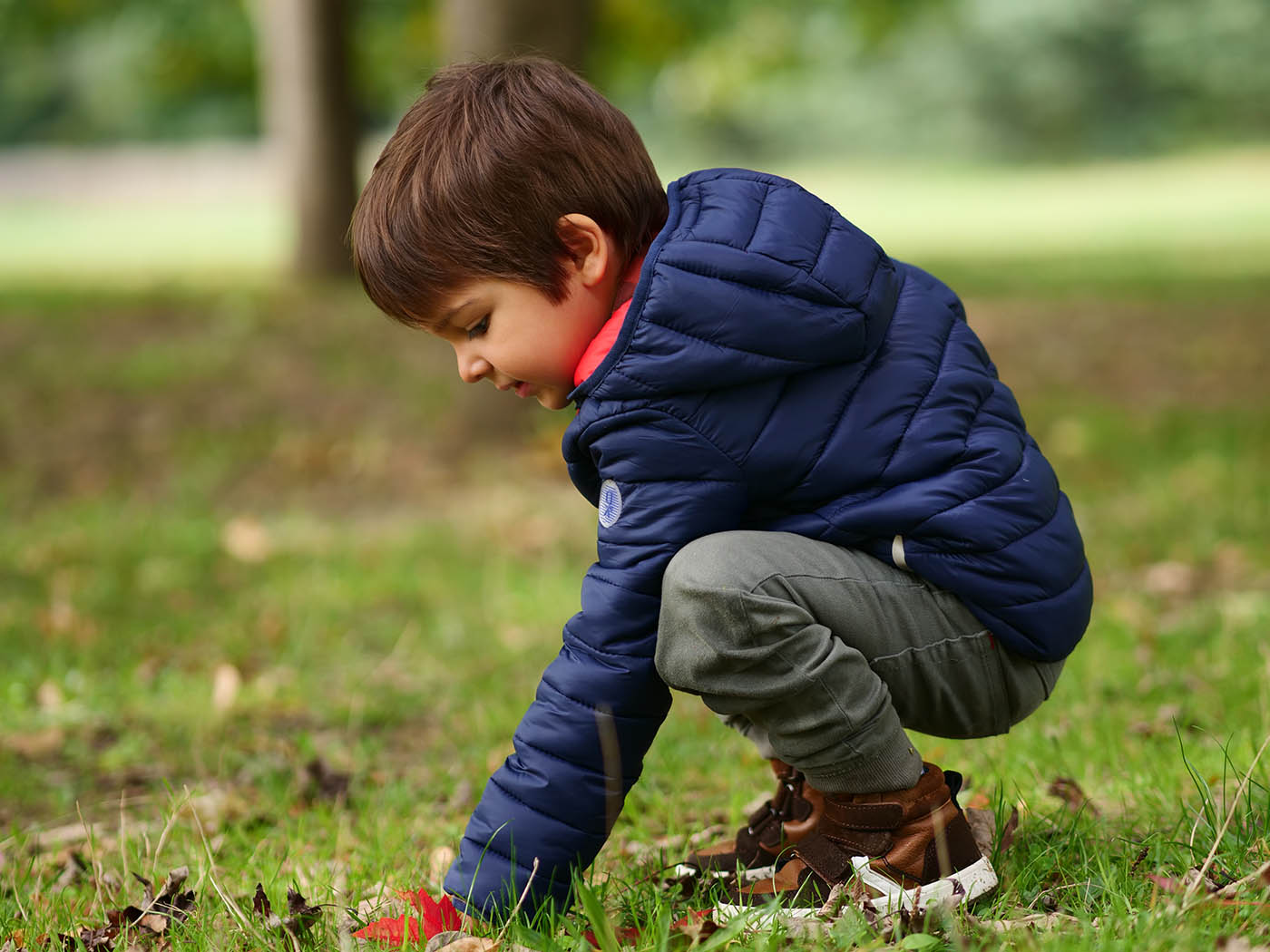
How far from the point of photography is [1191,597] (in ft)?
14.0

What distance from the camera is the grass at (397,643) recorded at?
2.23 metres

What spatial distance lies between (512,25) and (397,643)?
3128 mm

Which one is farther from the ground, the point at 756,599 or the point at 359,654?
the point at 756,599

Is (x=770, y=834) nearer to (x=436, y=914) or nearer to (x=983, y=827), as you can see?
(x=983, y=827)

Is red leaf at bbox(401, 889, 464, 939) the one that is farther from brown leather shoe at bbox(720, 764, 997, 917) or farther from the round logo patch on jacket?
the round logo patch on jacket

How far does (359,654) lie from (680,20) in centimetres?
1521

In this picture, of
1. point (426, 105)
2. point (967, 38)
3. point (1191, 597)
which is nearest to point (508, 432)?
point (1191, 597)

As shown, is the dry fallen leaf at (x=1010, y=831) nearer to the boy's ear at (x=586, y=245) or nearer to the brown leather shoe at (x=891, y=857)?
the brown leather shoe at (x=891, y=857)

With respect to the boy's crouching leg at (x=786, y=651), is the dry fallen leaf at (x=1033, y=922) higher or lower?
lower

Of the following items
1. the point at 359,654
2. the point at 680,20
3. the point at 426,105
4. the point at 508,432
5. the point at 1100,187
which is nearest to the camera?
the point at 426,105

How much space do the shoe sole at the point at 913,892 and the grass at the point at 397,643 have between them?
0.13 ft

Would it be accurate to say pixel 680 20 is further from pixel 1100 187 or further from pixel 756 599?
pixel 756 599

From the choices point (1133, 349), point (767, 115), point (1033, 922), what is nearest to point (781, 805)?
point (1033, 922)

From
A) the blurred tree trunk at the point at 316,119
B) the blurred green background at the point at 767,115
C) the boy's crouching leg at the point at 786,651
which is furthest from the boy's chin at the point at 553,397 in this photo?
the blurred tree trunk at the point at 316,119
